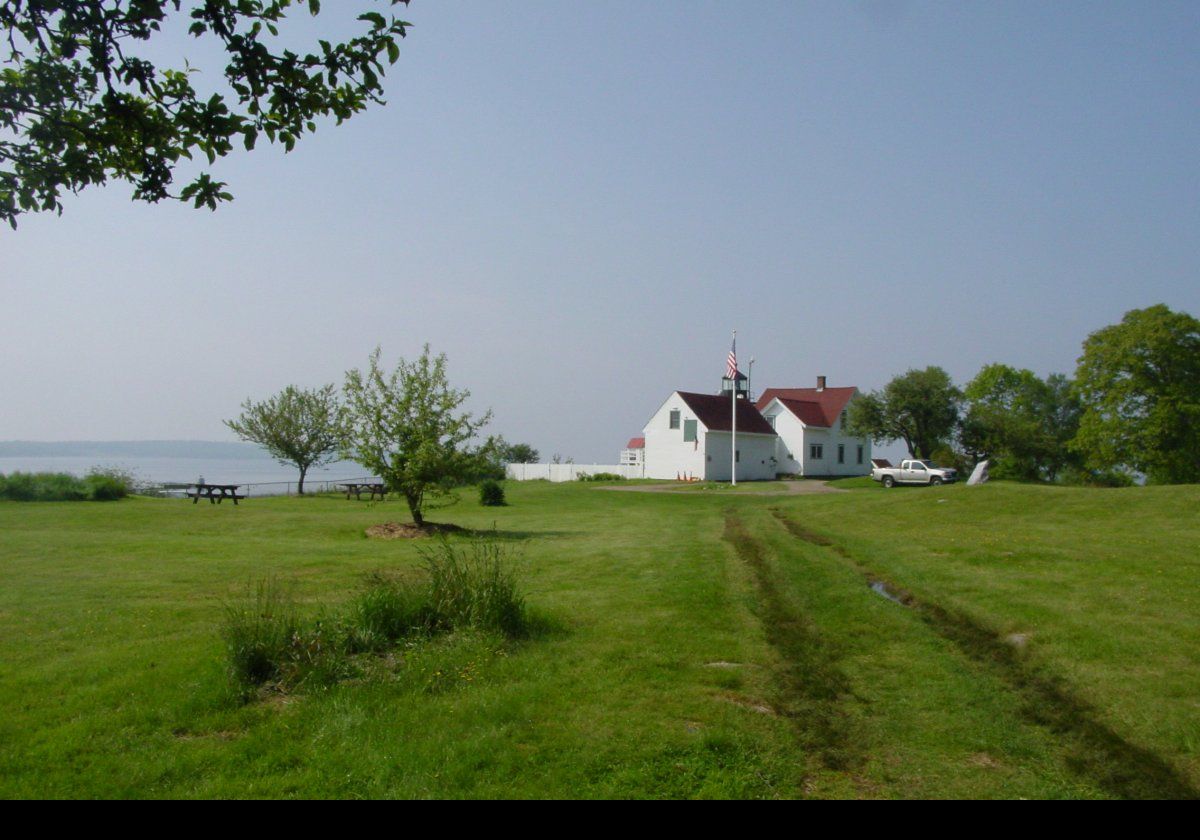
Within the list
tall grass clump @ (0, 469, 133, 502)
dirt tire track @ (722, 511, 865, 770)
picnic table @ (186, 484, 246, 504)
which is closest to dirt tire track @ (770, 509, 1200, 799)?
dirt tire track @ (722, 511, 865, 770)

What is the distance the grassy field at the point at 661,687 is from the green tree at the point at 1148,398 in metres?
41.4

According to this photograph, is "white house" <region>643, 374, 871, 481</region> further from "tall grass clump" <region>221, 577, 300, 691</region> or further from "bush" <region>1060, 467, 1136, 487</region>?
"tall grass clump" <region>221, 577, 300, 691</region>

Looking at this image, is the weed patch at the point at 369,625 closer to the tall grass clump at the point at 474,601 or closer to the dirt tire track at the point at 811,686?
the tall grass clump at the point at 474,601

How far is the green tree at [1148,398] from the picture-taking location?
5144 cm

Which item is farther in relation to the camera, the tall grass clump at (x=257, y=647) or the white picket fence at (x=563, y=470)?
the white picket fence at (x=563, y=470)

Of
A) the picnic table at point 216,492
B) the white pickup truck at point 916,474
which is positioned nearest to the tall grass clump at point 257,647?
the picnic table at point 216,492

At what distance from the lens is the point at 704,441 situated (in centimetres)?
5934

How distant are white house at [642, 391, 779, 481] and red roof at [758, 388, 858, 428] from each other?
254 cm

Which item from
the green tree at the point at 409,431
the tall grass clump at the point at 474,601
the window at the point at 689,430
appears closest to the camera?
the tall grass clump at the point at 474,601

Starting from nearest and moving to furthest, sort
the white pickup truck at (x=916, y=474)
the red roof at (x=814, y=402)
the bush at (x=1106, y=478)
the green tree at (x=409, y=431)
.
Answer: the green tree at (x=409, y=431), the white pickup truck at (x=916, y=474), the bush at (x=1106, y=478), the red roof at (x=814, y=402)

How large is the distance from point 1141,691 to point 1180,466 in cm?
5236

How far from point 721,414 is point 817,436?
7.76m

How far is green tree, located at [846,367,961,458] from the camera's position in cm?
5734
